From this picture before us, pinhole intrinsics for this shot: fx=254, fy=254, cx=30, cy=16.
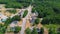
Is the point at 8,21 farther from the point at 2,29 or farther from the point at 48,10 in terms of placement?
the point at 48,10

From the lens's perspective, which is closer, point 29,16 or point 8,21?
point 8,21

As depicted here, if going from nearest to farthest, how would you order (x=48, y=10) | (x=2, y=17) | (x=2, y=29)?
(x=2, y=29)
(x=2, y=17)
(x=48, y=10)

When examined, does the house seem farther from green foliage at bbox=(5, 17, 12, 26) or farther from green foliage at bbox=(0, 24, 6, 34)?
green foliage at bbox=(0, 24, 6, 34)

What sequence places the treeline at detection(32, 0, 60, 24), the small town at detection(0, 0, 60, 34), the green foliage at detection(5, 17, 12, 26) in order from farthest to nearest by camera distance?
the treeline at detection(32, 0, 60, 24), the green foliage at detection(5, 17, 12, 26), the small town at detection(0, 0, 60, 34)

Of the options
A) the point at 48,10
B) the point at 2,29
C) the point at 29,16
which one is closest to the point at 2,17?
the point at 29,16

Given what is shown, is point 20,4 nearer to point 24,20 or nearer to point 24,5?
point 24,5

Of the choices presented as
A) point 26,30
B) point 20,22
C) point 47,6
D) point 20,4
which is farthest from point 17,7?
point 26,30

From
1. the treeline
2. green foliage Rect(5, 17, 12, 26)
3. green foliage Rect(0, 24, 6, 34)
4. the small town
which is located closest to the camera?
green foliage Rect(0, 24, 6, 34)

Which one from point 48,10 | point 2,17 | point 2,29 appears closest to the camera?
point 2,29

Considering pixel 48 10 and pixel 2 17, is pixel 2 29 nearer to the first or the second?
pixel 2 17

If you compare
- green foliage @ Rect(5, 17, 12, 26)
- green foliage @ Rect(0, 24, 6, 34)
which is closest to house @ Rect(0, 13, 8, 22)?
green foliage @ Rect(5, 17, 12, 26)

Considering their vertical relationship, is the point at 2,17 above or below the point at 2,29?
above
